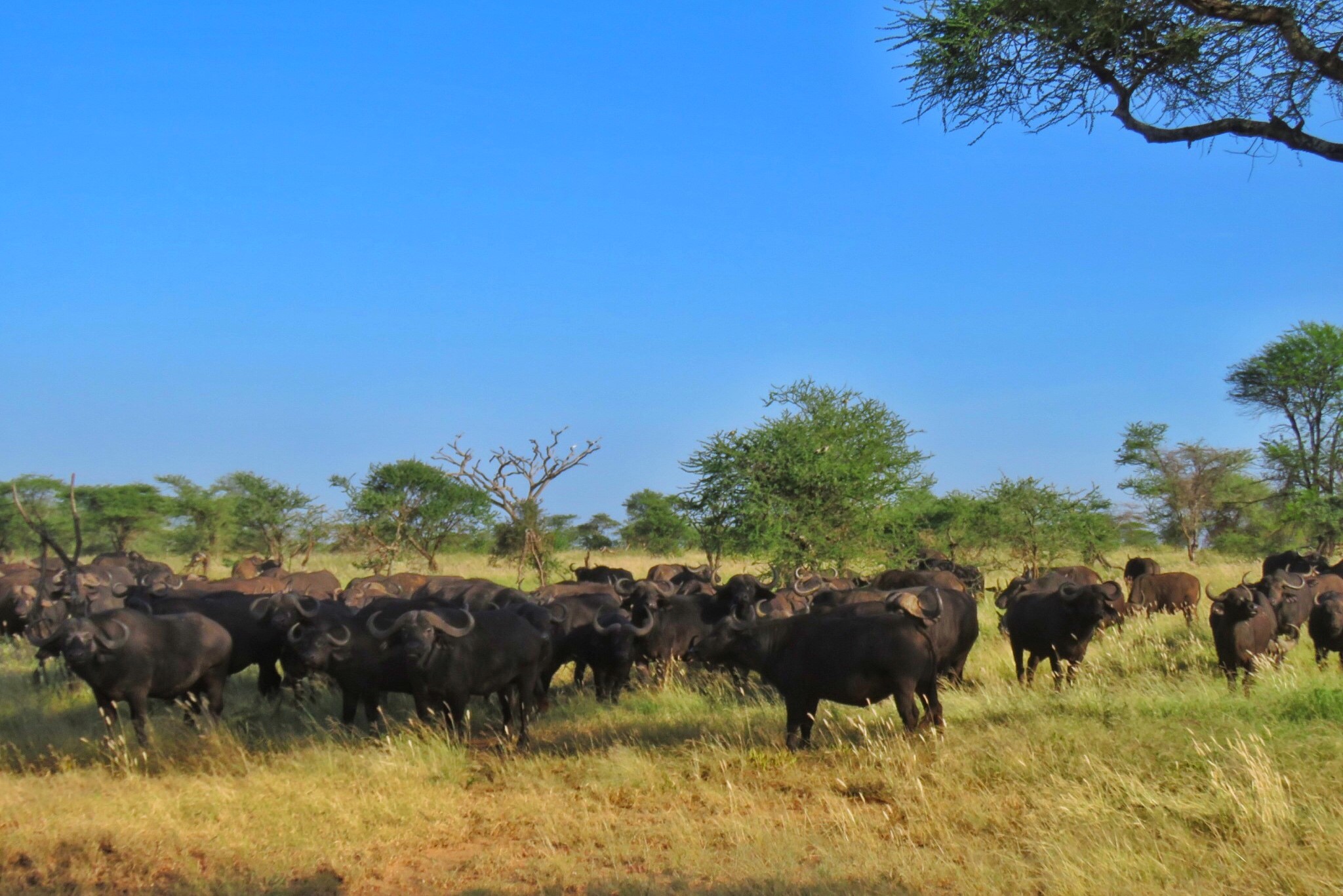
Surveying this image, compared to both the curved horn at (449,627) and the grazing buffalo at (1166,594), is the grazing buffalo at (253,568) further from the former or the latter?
the grazing buffalo at (1166,594)

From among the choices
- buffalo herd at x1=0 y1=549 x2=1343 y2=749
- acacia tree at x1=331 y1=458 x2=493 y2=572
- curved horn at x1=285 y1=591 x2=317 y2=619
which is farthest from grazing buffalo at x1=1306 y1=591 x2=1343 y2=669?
acacia tree at x1=331 y1=458 x2=493 y2=572

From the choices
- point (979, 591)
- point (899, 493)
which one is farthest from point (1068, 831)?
point (899, 493)

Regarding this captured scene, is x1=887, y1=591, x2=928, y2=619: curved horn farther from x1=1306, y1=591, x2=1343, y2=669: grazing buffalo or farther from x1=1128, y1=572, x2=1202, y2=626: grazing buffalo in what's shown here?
x1=1128, y1=572, x2=1202, y2=626: grazing buffalo

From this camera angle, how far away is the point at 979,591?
21688 mm

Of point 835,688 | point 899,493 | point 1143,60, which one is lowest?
point 835,688

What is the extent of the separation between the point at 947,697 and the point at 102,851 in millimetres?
6889

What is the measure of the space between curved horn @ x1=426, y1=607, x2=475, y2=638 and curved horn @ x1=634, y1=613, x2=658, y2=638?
226 centimetres

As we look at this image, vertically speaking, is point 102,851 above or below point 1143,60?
below

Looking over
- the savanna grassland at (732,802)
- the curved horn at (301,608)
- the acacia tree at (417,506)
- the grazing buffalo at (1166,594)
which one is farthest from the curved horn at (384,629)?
the acacia tree at (417,506)

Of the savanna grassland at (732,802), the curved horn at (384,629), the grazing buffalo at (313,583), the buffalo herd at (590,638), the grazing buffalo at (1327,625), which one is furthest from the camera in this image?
the grazing buffalo at (313,583)

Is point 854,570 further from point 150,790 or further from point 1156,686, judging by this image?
point 150,790

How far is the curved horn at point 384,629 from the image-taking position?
9.71 meters

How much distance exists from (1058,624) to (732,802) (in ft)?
16.0

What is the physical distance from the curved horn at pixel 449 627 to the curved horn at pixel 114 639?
8.68 ft
